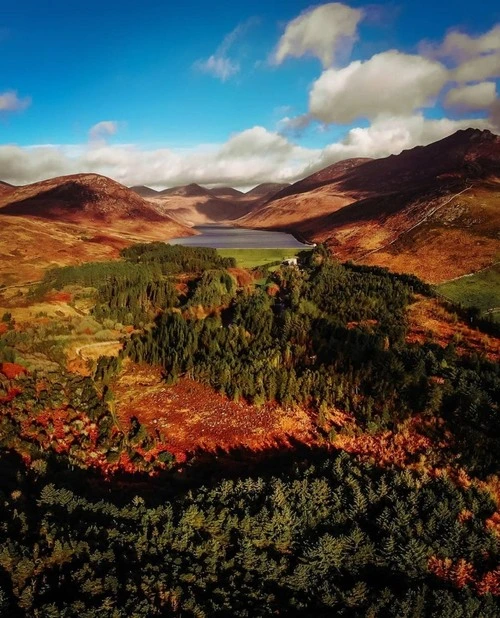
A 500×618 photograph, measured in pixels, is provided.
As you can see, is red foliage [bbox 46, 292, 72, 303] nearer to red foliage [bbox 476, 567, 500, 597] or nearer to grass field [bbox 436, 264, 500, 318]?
red foliage [bbox 476, 567, 500, 597]

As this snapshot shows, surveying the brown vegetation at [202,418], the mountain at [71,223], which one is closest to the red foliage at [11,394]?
the brown vegetation at [202,418]

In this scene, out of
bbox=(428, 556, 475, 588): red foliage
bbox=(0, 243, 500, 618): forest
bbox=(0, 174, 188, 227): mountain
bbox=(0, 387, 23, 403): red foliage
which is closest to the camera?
bbox=(0, 243, 500, 618): forest

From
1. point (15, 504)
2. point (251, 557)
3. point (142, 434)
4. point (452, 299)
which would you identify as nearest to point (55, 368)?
point (142, 434)

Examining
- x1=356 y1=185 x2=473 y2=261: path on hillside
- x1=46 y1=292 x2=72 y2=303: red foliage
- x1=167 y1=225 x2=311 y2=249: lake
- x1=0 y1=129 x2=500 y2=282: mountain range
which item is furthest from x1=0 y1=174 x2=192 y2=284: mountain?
x1=356 y1=185 x2=473 y2=261: path on hillside

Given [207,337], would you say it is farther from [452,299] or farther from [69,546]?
[452,299]

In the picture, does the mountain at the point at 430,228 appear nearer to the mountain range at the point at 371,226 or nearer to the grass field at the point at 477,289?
the mountain range at the point at 371,226
